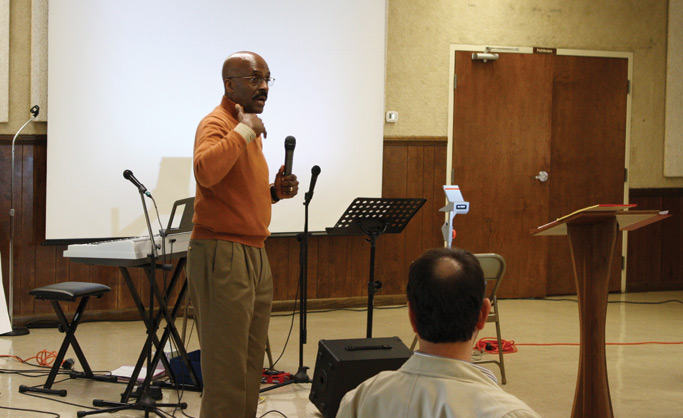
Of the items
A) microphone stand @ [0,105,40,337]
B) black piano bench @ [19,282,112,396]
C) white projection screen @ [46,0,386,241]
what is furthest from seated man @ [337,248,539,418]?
microphone stand @ [0,105,40,337]

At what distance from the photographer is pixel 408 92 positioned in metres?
6.78

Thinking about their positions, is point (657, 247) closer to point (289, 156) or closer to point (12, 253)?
point (289, 156)

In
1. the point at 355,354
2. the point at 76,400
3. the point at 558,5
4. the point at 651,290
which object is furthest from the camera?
the point at 651,290

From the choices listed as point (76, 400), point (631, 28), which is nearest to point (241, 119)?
point (76, 400)

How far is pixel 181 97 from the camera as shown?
225 inches

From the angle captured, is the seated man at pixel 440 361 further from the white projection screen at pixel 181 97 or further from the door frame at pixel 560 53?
Result: the door frame at pixel 560 53

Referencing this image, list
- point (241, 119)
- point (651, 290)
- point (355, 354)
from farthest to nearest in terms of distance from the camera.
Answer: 1. point (651, 290)
2. point (355, 354)
3. point (241, 119)

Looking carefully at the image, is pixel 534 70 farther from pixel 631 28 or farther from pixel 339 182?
pixel 339 182

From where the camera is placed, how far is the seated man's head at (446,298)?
148 centimetres

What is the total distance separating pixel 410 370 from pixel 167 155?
4541 mm

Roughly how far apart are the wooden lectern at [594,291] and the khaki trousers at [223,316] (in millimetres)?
1302

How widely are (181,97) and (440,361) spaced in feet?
15.3

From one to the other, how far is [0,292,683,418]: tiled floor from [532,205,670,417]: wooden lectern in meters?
0.75

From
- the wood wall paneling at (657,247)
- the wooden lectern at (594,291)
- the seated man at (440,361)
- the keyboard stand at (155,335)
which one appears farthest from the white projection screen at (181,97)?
the seated man at (440,361)
